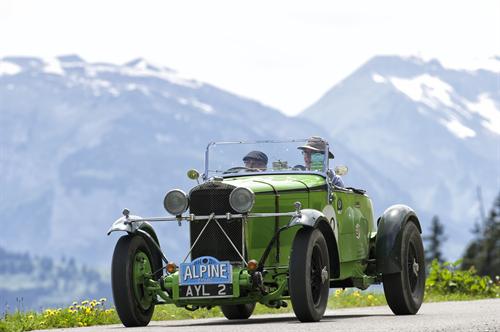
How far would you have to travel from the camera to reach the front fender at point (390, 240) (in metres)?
14.1

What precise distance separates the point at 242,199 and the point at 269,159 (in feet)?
6.23

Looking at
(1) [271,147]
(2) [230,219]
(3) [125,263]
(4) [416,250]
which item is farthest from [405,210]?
(3) [125,263]

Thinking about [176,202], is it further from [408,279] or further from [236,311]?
[408,279]

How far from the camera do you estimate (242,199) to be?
12367 millimetres

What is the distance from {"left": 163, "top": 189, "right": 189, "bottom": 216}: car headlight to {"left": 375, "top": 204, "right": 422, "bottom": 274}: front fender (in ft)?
8.87

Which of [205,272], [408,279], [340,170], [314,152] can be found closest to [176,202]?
[205,272]

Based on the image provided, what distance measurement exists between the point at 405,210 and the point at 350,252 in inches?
44.7

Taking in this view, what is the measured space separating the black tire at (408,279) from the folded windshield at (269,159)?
52.9 inches

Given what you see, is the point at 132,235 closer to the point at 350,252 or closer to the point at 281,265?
the point at 281,265

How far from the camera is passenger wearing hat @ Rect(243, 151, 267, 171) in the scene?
14.2m

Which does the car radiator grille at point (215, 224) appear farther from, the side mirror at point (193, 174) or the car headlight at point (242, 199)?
the side mirror at point (193, 174)

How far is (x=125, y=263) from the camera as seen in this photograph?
41.1 ft

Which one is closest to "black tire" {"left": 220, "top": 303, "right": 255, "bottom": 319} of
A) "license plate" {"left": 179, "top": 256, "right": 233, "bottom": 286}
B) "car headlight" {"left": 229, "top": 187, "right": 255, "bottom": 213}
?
"license plate" {"left": 179, "top": 256, "right": 233, "bottom": 286}

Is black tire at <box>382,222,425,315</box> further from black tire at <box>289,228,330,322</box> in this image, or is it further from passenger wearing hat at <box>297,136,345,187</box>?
black tire at <box>289,228,330,322</box>
